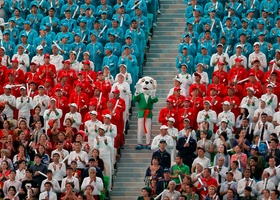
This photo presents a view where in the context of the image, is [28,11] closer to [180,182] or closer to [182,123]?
[182,123]

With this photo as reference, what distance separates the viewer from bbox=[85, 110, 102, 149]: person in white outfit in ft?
122

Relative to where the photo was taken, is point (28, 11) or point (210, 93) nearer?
point (210, 93)

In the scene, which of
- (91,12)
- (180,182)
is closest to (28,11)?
(91,12)

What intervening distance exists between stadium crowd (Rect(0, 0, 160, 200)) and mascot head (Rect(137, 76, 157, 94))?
665 millimetres

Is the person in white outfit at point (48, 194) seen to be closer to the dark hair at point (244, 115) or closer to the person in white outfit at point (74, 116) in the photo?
the person in white outfit at point (74, 116)

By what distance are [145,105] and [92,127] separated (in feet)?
7.01

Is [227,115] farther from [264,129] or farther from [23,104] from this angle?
[23,104]

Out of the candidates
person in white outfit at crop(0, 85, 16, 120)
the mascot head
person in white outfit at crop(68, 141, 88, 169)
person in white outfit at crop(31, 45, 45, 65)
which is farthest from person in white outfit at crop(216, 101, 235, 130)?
person in white outfit at crop(31, 45, 45, 65)

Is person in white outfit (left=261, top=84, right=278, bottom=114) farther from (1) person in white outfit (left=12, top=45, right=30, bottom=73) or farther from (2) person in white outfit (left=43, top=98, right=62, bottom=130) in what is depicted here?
(1) person in white outfit (left=12, top=45, right=30, bottom=73)

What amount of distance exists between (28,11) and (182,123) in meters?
9.32

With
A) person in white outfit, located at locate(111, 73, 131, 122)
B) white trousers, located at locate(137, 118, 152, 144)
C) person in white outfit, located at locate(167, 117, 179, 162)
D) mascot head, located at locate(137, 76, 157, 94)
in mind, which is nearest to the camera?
person in white outfit, located at locate(167, 117, 179, 162)

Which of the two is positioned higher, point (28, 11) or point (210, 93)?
point (28, 11)

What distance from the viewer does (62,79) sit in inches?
1559

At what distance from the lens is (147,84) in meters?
38.7
